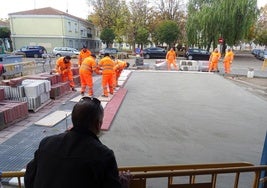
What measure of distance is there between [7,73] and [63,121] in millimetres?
9115

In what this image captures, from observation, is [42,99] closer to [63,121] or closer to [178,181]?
[63,121]

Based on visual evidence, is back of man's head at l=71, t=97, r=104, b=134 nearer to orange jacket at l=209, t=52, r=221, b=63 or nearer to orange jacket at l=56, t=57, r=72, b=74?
orange jacket at l=56, t=57, r=72, b=74

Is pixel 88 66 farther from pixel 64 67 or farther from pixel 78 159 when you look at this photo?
pixel 78 159

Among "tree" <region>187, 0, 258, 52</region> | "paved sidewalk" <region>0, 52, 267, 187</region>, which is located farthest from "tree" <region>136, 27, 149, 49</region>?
"paved sidewalk" <region>0, 52, 267, 187</region>

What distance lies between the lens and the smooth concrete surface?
210 inches

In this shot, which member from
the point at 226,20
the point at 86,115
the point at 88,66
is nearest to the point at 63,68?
the point at 88,66

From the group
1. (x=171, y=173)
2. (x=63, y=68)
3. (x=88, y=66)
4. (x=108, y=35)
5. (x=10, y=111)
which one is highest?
(x=108, y=35)

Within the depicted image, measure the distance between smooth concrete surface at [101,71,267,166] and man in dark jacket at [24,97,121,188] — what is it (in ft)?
10.2

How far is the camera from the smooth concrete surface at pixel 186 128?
5336 mm

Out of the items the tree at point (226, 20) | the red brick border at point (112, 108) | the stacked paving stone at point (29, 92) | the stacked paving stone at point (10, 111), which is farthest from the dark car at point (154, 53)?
the stacked paving stone at point (10, 111)

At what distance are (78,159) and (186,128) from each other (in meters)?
5.62

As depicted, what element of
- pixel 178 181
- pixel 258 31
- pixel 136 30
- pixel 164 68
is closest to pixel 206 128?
pixel 178 181

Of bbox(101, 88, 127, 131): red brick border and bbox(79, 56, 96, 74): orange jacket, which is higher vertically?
bbox(79, 56, 96, 74): orange jacket

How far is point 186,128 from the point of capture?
7.04m
